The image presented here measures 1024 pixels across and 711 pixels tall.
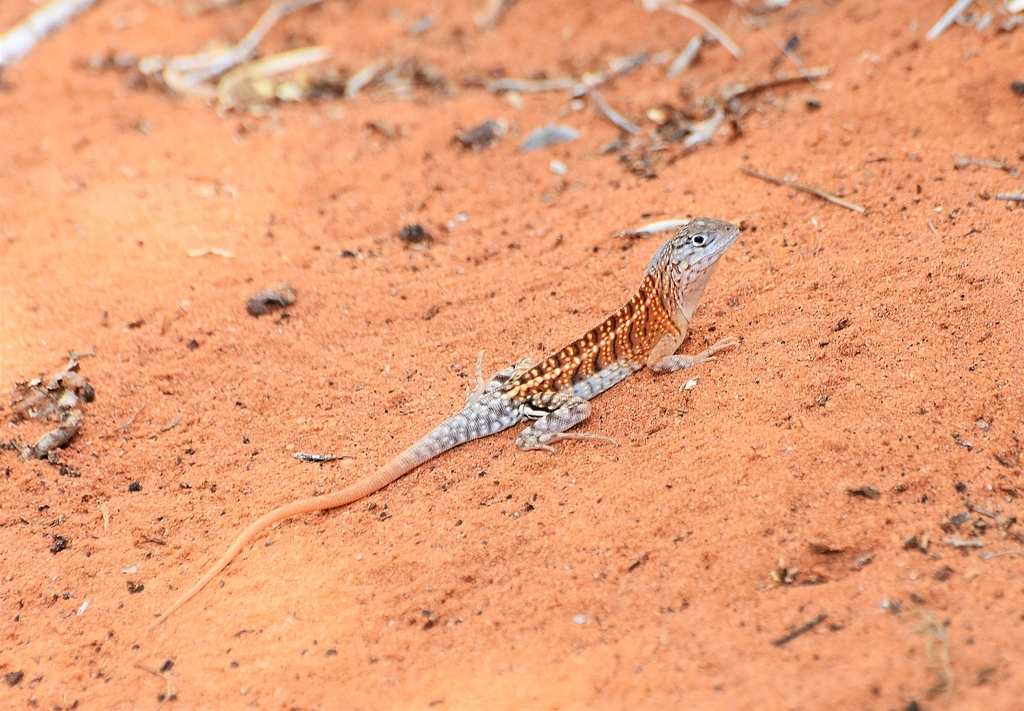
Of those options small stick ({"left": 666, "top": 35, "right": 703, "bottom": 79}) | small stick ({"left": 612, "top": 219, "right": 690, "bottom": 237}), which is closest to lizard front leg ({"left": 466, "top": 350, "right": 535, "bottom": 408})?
small stick ({"left": 612, "top": 219, "right": 690, "bottom": 237})

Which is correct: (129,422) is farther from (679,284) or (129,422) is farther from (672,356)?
(679,284)

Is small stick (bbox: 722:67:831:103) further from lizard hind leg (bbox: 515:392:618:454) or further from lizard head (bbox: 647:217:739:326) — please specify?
lizard hind leg (bbox: 515:392:618:454)

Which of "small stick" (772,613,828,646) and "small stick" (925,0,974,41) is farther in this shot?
"small stick" (925,0,974,41)

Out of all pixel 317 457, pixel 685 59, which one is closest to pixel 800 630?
pixel 317 457

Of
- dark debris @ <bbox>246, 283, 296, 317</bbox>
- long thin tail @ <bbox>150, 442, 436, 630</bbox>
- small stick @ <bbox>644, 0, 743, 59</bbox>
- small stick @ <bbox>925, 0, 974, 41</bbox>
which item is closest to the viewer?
long thin tail @ <bbox>150, 442, 436, 630</bbox>

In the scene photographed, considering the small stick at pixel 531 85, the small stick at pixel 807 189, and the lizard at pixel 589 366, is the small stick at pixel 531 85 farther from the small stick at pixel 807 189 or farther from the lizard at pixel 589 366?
the lizard at pixel 589 366

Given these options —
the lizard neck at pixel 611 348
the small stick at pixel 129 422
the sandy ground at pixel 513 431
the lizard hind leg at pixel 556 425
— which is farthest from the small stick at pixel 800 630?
the small stick at pixel 129 422

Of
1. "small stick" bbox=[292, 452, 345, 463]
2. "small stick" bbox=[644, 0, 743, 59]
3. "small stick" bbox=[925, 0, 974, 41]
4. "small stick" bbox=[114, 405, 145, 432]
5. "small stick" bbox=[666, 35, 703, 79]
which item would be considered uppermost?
"small stick" bbox=[925, 0, 974, 41]

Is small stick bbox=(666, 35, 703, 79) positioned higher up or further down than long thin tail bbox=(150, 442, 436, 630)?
higher up
